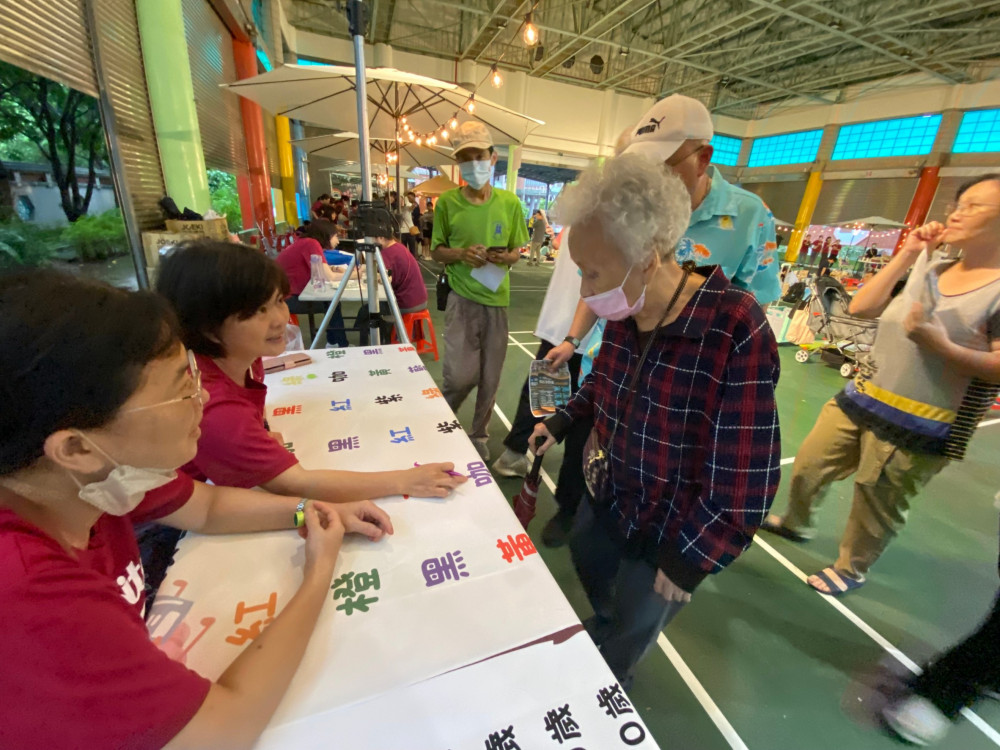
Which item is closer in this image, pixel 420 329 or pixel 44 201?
pixel 44 201

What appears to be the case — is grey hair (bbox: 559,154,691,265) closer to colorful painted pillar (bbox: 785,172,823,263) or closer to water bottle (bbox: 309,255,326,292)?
water bottle (bbox: 309,255,326,292)

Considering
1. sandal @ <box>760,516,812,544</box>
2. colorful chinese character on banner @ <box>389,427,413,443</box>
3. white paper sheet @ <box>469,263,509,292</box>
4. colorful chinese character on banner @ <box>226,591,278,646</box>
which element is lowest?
sandal @ <box>760,516,812,544</box>

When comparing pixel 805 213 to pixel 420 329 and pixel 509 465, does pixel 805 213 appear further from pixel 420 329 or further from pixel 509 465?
pixel 509 465

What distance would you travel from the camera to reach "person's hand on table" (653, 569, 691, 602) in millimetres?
996

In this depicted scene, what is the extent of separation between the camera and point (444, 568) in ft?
2.96

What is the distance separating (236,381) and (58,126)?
2.87 m

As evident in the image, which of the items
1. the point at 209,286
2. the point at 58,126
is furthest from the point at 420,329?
the point at 209,286

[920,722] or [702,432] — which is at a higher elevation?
[702,432]

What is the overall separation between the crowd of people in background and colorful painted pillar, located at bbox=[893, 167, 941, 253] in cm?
1677

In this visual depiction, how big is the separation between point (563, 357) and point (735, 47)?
15.0 metres

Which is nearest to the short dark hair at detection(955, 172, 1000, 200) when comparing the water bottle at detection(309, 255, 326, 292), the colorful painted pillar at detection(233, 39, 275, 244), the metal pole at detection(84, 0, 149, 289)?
the water bottle at detection(309, 255, 326, 292)

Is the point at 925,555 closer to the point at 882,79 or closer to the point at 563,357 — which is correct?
the point at 563,357

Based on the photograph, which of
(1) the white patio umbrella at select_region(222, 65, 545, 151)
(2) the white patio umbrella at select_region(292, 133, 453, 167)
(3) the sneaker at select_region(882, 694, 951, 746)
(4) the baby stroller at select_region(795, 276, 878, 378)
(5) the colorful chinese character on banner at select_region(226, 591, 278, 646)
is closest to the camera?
(5) the colorful chinese character on banner at select_region(226, 591, 278, 646)

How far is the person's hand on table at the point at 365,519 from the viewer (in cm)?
95
